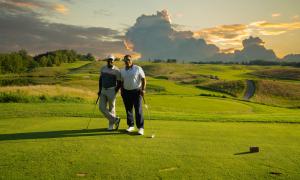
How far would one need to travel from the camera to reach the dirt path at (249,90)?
78.1 metres

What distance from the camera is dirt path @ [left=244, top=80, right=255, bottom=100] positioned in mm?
78062

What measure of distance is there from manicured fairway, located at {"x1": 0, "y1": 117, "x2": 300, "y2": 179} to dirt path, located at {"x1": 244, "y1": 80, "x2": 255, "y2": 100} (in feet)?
218

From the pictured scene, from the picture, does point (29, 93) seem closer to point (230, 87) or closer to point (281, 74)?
point (230, 87)

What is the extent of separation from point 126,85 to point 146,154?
4.09 meters

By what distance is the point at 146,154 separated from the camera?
812 cm

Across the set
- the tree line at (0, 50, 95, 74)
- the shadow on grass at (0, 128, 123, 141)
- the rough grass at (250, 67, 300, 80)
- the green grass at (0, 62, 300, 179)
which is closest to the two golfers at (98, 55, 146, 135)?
the green grass at (0, 62, 300, 179)

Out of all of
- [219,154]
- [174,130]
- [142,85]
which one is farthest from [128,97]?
[219,154]

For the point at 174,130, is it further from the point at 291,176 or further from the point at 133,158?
the point at 291,176

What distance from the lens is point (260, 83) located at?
3593 inches

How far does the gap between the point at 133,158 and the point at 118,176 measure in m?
1.15

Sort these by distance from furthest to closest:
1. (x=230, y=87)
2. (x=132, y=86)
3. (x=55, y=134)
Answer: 1. (x=230, y=87)
2. (x=132, y=86)
3. (x=55, y=134)

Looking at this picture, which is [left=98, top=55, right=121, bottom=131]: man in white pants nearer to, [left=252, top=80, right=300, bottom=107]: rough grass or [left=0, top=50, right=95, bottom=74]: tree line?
[left=252, top=80, right=300, bottom=107]: rough grass

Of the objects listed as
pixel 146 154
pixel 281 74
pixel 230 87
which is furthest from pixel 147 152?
pixel 281 74

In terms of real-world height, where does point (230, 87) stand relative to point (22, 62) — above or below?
below
